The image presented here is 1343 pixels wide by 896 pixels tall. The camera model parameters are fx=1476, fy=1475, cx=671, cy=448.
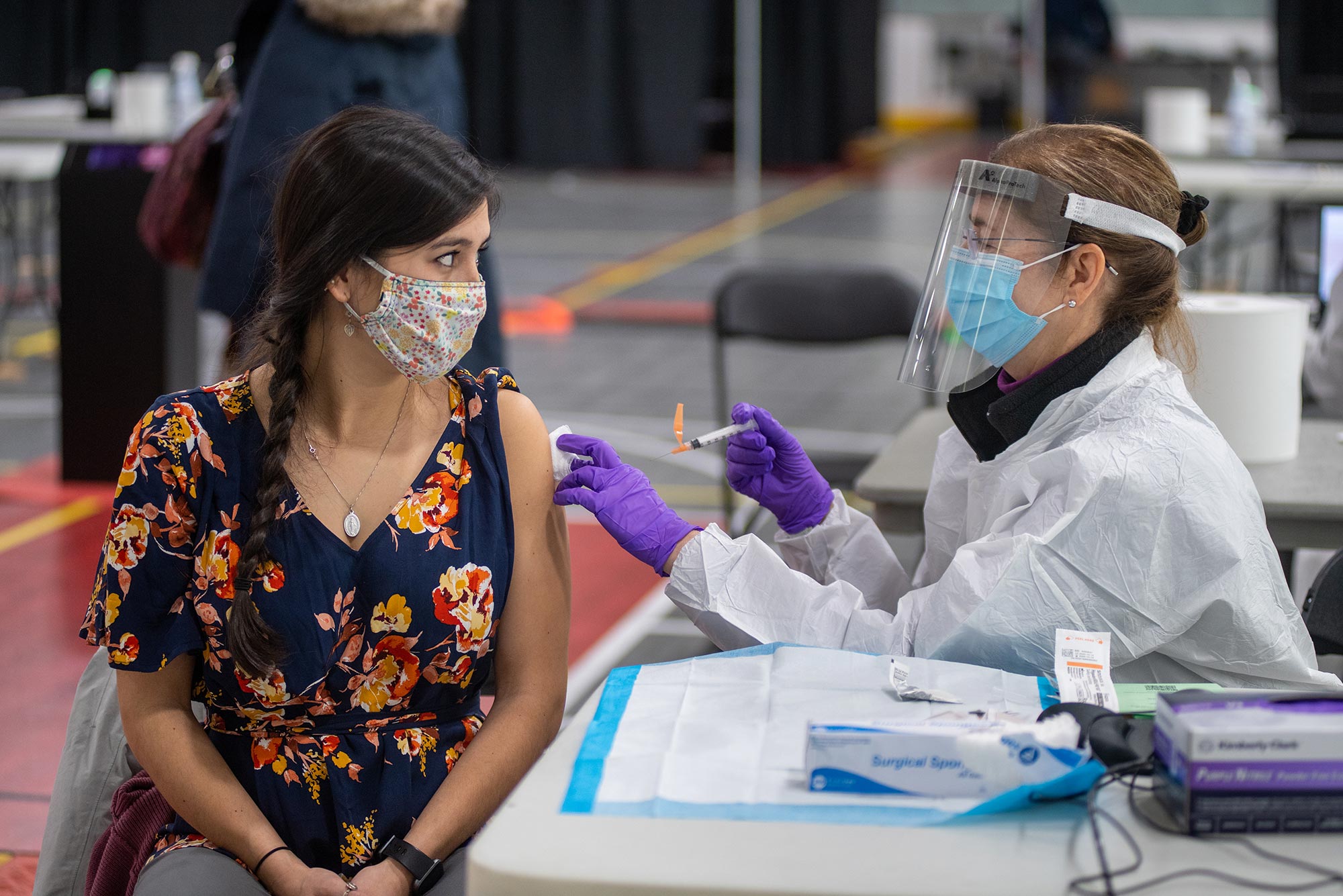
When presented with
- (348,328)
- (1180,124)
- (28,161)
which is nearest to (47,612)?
(348,328)

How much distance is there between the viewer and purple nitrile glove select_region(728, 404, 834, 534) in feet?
6.59

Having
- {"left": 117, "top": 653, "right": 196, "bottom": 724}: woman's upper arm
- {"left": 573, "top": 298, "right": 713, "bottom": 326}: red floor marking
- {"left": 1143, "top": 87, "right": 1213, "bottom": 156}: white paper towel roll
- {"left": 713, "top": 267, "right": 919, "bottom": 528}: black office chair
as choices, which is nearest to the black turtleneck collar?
{"left": 117, "top": 653, "right": 196, "bottom": 724}: woman's upper arm

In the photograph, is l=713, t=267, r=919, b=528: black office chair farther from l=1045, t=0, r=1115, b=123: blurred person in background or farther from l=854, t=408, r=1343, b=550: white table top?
l=1045, t=0, r=1115, b=123: blurred person in background

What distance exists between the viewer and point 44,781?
2863mm

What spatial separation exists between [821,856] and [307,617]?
71 centimetres

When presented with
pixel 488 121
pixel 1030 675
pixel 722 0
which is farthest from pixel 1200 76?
pixel 1030 675

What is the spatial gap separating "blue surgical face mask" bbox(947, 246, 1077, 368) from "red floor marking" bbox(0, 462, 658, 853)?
1490 mm

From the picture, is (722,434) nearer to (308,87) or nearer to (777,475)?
(777,475)

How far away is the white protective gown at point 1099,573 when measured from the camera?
1.61 m

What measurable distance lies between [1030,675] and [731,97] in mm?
14572

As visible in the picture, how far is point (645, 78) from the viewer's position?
1407 cm

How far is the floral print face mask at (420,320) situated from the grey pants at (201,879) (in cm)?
58

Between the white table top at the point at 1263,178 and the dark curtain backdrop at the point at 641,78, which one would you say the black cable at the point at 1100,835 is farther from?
the dark curtain backdrop at the point at 641,78

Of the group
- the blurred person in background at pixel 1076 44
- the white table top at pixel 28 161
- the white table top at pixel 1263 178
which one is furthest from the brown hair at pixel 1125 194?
the blurred person in background at pixel 1076 44
